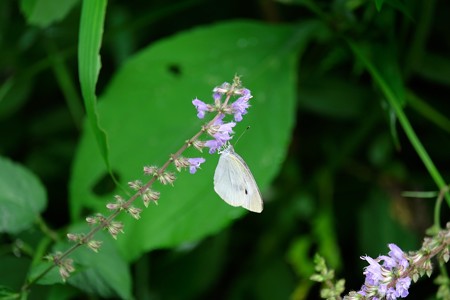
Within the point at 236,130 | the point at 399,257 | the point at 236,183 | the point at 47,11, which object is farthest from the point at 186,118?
the point at 399,257

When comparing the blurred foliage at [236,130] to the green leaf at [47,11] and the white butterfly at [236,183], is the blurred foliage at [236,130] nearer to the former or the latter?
the green leaf at [47,11]

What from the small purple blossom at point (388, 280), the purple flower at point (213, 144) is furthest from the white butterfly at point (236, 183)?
the small purple blossom at point (388, 280)

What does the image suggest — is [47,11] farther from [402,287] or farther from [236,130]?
[402,287]

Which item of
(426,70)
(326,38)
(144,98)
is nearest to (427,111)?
(426,70)

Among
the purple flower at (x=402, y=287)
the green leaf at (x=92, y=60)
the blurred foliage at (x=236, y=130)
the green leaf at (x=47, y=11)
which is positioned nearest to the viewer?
the purple flower at (x=402, y=287)

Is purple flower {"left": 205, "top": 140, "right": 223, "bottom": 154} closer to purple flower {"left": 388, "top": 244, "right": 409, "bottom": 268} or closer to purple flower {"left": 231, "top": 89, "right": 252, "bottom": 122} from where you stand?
purple flower {"left": 231, "top": 89, "right": 252, "bottom": 122}
